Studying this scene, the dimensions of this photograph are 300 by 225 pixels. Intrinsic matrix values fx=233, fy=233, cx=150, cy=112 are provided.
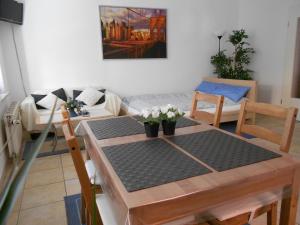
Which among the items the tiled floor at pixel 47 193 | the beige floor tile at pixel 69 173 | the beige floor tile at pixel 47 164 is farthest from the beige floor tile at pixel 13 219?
the beige floor tile at pixel 47 164

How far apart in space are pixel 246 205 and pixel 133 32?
12.6 feet

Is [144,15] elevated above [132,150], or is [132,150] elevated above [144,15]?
[144,15]

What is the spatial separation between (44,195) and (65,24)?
9.75 ft

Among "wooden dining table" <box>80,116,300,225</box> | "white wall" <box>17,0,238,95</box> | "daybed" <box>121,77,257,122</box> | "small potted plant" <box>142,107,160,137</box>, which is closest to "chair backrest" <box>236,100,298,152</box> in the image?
"wooden dining table" <box>80,116,300,225</box>

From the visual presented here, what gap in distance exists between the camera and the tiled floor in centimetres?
182

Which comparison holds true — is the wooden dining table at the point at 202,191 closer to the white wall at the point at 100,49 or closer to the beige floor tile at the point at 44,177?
the beige floor tile at the point at 44,177

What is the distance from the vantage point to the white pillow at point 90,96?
12.6ft

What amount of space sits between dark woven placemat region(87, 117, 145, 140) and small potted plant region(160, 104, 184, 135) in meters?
0.19

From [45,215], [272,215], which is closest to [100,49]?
[45,215]

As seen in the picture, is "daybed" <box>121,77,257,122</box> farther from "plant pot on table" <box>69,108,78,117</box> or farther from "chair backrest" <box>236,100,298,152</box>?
"chair backrest" <box>236,100,298,152</box>

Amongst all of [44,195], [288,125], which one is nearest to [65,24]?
[44,195]

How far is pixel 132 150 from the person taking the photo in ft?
4.13

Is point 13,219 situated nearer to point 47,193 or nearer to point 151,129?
point 47,193

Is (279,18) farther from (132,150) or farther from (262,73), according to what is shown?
(132,150)
